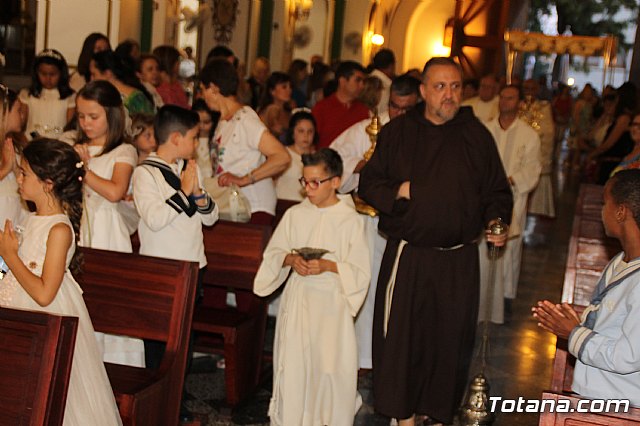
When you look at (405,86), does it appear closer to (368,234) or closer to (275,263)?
(368,234)

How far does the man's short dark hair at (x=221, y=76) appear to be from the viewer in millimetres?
6129

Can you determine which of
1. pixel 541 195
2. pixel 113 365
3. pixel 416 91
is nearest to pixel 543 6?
pixel 541 195

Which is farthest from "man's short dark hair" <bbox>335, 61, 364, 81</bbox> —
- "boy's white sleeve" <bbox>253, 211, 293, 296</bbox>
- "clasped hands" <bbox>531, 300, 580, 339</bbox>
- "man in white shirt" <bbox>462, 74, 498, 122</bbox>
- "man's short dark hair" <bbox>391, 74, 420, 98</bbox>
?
"clasped hands" <bbox>531, 300, 580, 339</bbox>

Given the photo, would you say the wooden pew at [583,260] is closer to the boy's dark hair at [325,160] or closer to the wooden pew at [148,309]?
the boy's dark hair at [325,160]

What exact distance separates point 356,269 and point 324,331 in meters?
0.39

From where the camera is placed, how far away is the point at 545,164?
12.6 metres

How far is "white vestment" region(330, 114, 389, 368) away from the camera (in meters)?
6.46

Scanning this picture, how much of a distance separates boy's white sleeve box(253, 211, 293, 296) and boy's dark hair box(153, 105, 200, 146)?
0.74 m

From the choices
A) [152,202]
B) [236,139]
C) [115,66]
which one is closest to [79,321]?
[152,202]

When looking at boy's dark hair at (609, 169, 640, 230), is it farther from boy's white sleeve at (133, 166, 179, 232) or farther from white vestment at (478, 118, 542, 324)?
white vestment at (478, 118, 542, 324)

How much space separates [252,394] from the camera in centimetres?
592

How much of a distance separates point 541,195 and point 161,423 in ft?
35.0

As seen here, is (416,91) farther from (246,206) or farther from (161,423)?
(161,423)

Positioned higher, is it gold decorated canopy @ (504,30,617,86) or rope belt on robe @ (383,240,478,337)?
gold decorated canopy @ (504,30,617,86)
